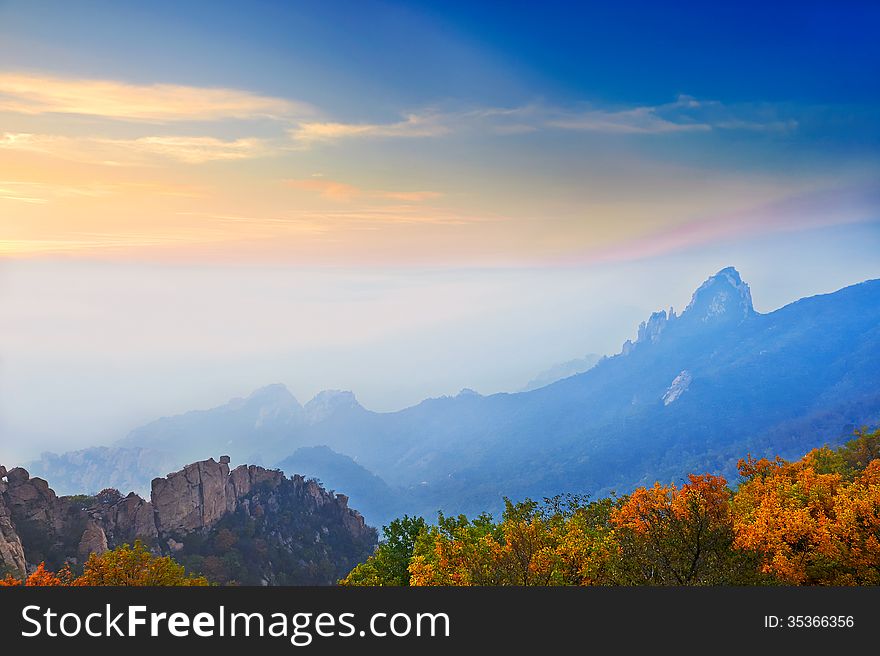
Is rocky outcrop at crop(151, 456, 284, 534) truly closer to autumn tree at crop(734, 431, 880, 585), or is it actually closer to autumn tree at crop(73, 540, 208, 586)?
autumn tree at crop(73, 540, 208, 586)

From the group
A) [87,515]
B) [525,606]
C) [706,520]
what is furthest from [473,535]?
[87,515]

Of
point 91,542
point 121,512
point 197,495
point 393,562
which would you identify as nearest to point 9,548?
point 91,542

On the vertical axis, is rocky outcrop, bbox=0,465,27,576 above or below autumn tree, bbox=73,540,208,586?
below

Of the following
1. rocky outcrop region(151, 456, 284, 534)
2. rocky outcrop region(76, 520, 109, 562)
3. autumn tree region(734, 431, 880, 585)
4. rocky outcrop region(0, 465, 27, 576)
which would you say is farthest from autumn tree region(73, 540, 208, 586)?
rocky outcrop region(151, 456, 284, 534)

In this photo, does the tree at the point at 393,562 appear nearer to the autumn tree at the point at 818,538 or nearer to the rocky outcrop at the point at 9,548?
the autumn tree at the point at 818,538

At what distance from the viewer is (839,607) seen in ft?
42.2

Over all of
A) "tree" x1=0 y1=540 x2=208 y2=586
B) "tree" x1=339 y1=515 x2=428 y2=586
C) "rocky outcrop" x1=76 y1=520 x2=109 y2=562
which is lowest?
"rocky outcrop" x1=76 y1=520 x2=109 y2=562

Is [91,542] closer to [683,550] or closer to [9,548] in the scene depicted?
[9,548]

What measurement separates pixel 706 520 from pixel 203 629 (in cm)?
1561

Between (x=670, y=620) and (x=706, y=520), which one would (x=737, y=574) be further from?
(x=670, y=620)

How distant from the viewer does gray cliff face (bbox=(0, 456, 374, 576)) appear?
64.5m

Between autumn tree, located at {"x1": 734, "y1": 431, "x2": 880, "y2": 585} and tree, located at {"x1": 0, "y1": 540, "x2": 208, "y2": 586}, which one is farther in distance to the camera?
tree, located at {"x1": 0, "y1": 540, "x2": 208, "y2": 586}

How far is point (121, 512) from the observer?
74500mm

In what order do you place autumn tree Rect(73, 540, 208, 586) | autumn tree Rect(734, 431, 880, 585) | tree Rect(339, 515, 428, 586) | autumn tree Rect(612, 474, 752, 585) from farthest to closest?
1. tree Rect(339, 515, 428, 586)
2. autumn tree Rect(73, 540, 208, 586)
3. autumn tree Rect(734, 431, 880, 585)
4. autumn tree Rect(612, 474, 752, 585)
